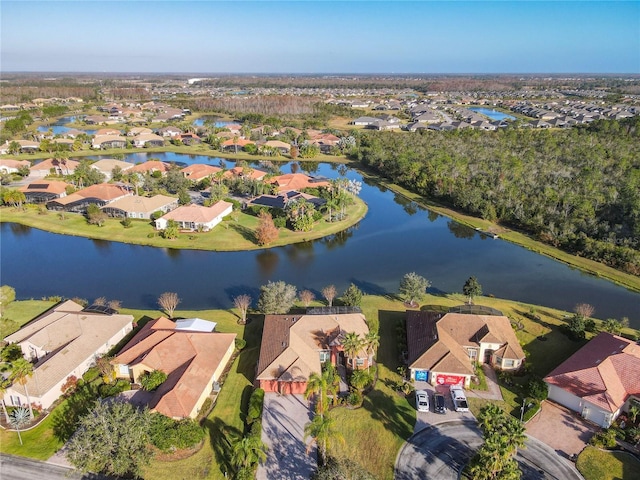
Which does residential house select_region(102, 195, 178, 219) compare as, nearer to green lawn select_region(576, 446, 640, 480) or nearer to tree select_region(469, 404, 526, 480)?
tree select_region(469, 404, 526, 480)

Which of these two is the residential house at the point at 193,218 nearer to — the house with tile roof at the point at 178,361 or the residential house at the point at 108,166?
the house with tile roof at the point at 178,361

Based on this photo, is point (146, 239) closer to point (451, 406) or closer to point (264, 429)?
point (264, 429)

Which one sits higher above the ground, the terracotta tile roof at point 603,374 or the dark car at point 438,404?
the terracotta tile roof at point 603,374

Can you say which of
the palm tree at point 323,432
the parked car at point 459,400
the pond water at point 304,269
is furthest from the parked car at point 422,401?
the pond water at point 304,269

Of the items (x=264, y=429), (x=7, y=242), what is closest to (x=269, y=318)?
(x=264, y=429)

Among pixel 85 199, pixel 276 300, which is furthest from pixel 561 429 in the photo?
pixel 85 199

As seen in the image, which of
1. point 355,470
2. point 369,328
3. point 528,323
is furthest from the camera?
point 528,323

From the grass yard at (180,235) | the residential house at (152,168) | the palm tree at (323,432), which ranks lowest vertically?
the grass yard at (180,235)
